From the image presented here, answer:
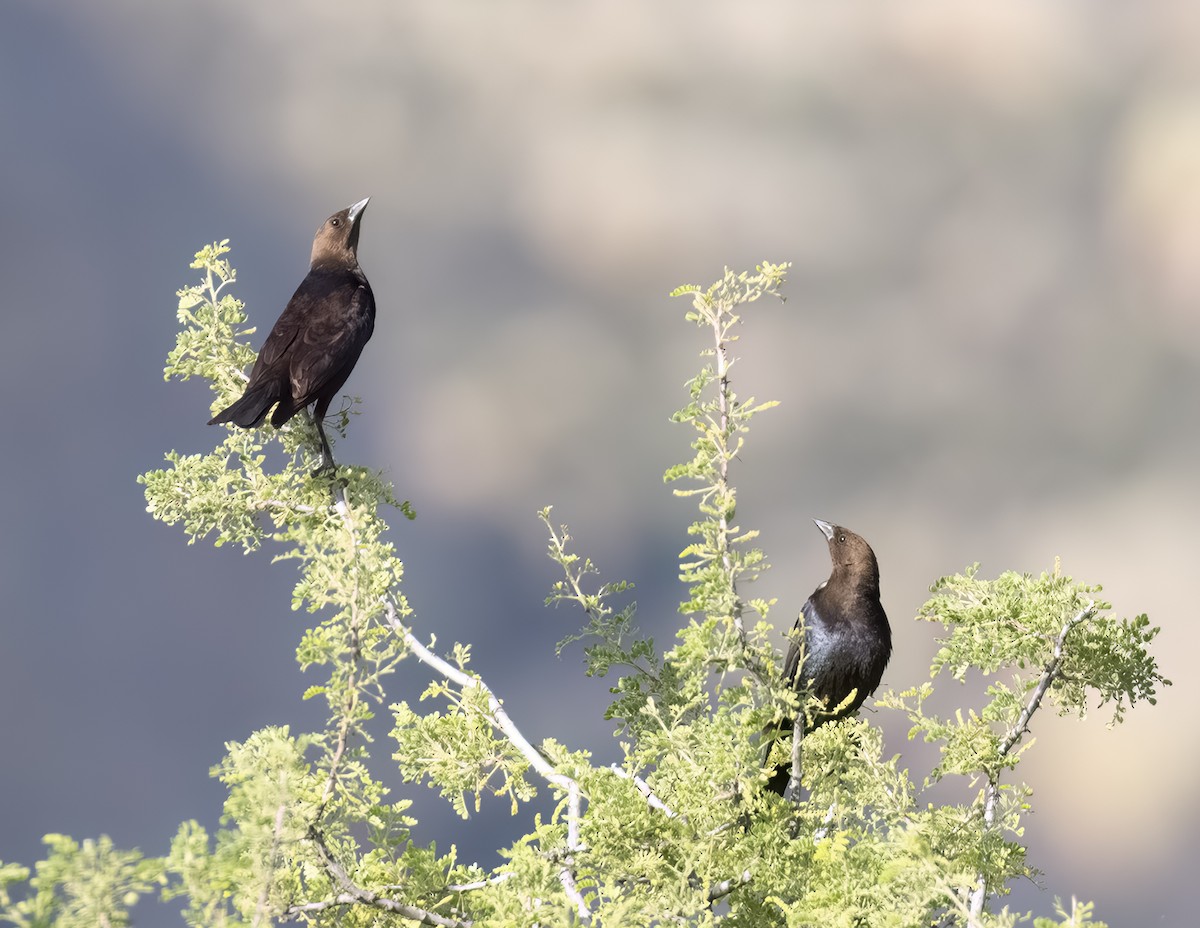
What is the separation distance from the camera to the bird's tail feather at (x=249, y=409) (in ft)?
13.5

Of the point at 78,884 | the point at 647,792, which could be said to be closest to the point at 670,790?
the point at 647,792

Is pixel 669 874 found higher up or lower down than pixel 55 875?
higher up

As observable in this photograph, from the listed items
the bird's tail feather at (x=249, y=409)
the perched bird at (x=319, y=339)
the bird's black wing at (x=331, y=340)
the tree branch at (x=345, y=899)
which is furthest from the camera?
the bird's black wing at (x=331, y=340)

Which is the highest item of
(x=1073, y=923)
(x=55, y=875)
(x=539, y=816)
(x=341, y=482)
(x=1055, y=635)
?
(x=341, y=482)

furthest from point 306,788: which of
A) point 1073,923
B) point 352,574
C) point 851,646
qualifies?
point 851,646

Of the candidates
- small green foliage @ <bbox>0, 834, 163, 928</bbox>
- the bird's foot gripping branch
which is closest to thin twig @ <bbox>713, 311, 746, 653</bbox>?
the bird's foot gripping branch

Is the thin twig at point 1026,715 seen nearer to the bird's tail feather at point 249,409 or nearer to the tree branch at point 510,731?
the tree branch at point 510,731

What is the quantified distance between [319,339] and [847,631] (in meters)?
2.34

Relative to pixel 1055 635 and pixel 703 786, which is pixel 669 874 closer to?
pixel 703 786

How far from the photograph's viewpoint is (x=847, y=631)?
455 centimetres

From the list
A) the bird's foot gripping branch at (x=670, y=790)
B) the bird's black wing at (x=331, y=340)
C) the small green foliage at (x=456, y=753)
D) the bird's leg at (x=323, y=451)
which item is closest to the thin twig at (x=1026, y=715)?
the bird's foot gripping branch at (x=670, y=790)

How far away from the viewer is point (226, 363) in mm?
4227

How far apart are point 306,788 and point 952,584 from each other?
1.74 m

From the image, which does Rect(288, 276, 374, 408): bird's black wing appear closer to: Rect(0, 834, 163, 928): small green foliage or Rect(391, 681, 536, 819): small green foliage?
Rect(391, 681, 536, 819): small green foliage
